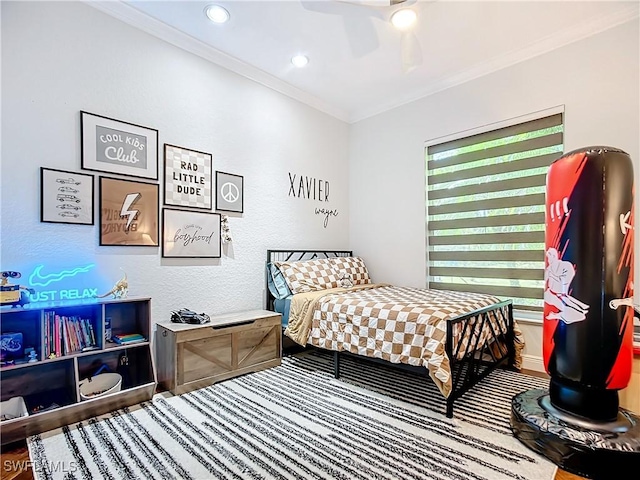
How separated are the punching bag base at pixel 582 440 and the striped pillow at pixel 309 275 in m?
2.02

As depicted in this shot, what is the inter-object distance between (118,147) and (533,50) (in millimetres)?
3720

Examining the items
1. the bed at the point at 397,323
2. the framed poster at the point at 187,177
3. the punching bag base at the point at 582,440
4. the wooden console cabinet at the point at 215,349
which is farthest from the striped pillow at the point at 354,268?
the punching bag base at the point at 582,440

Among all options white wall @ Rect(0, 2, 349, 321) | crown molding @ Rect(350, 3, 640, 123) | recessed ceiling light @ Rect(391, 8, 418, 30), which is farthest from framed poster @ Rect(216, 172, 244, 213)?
crown molding @ Rect(350, 3, 640, 123)

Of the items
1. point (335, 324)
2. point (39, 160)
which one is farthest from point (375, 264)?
point (39, 160)

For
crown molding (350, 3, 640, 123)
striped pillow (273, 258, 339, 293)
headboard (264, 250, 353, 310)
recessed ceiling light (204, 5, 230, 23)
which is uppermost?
recessed ceiling light (204, 5, 230, 23)

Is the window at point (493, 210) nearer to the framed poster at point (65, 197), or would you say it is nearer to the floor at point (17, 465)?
the floor at point (17, 465)

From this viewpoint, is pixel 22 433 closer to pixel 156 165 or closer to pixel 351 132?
pixel 156 165

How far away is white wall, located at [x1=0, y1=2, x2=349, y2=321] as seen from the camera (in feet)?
7.12

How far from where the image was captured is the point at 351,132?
15.3ft

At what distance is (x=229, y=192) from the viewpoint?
3.29m

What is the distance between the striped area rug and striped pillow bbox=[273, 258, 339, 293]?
992 millimetres

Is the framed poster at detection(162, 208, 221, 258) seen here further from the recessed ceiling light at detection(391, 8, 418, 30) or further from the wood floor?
the recessed ceiling light at detection(391, 8, 418, 30)

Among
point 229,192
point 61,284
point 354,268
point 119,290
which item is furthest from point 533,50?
point 61,284

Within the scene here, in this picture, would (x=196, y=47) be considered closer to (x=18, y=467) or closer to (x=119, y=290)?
(x=119, y=290)
